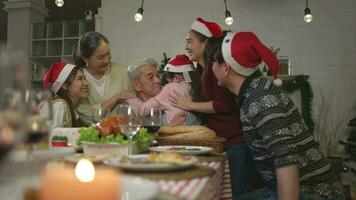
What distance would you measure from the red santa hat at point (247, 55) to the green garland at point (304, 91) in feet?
11.5

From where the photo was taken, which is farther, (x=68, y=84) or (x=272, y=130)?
(x=68, y=84)

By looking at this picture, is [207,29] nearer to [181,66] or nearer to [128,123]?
[181,66]

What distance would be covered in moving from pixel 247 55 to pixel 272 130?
0.44 metres

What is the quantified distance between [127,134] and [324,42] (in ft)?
15.4

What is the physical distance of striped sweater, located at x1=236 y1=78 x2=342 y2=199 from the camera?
64.6 inches

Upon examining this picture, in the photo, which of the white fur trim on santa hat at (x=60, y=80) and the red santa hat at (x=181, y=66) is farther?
the red santa hat at (x=181, y=66)

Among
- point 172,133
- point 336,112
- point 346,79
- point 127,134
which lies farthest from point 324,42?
point 127,134

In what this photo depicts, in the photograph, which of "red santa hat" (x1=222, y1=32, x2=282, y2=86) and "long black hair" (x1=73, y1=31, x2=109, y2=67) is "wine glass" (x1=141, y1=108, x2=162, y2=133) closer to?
"red santa hat" (x1=222, y1=32, x2=282, y2=86)

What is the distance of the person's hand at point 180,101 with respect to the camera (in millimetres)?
2390

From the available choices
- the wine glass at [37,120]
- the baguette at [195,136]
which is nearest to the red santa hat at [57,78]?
the baguette at [195,136]

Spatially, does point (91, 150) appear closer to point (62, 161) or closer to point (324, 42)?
point (62, 161)

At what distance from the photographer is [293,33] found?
18.4ft

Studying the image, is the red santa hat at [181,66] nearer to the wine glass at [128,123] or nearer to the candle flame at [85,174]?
the wine glass at [128,123]

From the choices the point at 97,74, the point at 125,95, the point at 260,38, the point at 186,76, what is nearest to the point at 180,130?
the point at 125,95
